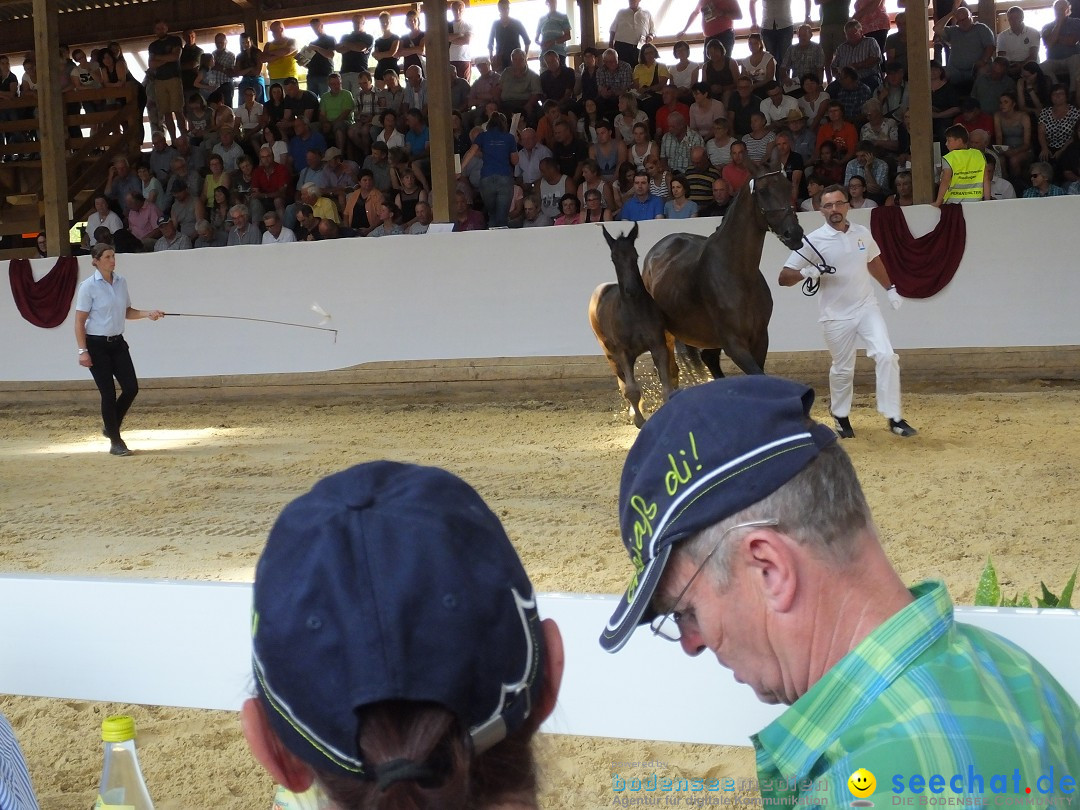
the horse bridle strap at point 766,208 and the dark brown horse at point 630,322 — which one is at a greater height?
the horse bridle strap at point 766,208

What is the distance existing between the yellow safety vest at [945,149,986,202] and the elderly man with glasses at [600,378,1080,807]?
31.8 feet

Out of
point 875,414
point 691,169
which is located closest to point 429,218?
point 691,169

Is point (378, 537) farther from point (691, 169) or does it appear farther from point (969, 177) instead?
point (691, 169)

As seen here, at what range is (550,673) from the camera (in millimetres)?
1010

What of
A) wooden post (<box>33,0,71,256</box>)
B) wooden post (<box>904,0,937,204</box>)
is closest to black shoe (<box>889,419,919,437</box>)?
wooden post (<box>904,0,937,204</box>)

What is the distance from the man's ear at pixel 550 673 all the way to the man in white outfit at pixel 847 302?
7118 mm

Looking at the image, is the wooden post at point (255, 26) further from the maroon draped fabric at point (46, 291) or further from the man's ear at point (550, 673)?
the man's ear at point (550, 673)

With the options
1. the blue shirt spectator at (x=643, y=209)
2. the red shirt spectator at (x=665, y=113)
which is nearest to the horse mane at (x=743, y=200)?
the blue shirt spectator at (x=643, y=209)

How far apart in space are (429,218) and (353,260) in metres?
1.13

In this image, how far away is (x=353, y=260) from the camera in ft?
37.5

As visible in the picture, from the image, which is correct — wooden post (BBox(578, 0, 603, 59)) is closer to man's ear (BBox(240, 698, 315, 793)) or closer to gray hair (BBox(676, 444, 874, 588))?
gray hair (BBox(676, 444, 874, 588))

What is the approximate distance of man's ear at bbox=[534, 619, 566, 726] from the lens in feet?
3.22

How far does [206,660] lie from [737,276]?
6.59 metres

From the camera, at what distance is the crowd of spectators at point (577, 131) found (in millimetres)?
11078
